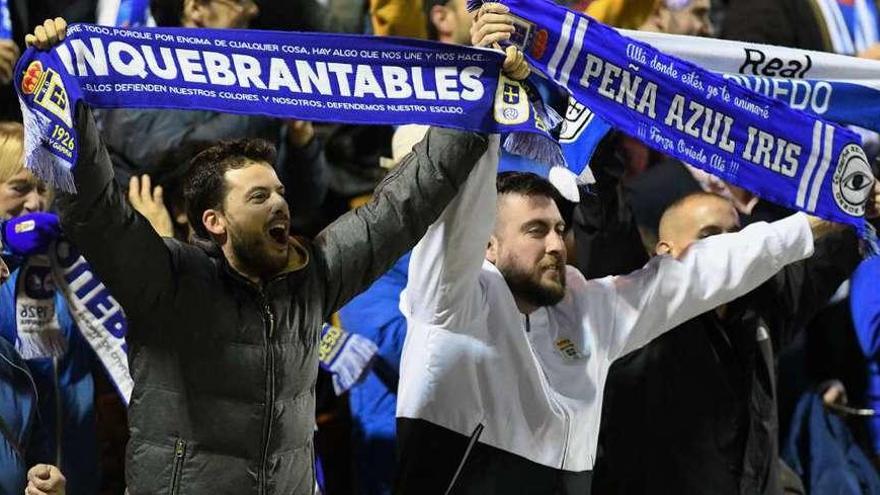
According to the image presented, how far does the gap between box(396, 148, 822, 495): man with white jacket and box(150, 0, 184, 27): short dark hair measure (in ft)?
4.60

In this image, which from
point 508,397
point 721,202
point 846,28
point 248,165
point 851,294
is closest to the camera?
point 248,165

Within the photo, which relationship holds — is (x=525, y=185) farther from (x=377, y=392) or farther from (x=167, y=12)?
(x=167, y=12)

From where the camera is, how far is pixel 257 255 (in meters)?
3.96

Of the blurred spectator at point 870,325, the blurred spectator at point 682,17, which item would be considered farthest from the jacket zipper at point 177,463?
the blurred spectator at point 682,17

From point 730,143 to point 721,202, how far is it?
0.78 m

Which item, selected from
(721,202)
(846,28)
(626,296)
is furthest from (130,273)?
(846,28)

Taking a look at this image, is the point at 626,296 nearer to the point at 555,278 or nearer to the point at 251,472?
the point at 555,278

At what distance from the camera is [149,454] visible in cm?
384

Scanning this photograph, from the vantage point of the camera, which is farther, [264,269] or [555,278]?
[555,278]

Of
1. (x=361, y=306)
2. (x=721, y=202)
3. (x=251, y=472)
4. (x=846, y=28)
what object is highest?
(x=846, y=28)

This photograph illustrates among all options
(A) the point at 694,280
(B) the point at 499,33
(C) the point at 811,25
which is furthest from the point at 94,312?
(C) the point at 811,25

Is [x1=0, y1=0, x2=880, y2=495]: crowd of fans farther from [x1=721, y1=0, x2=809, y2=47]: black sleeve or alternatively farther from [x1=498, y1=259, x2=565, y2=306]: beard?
[x1=721, y1=0, x2=809, y2=47]: black sleeve

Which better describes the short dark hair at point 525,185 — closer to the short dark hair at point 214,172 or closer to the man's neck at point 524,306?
the man's neck at point 524,306

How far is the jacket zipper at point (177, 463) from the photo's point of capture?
12.5 feet
